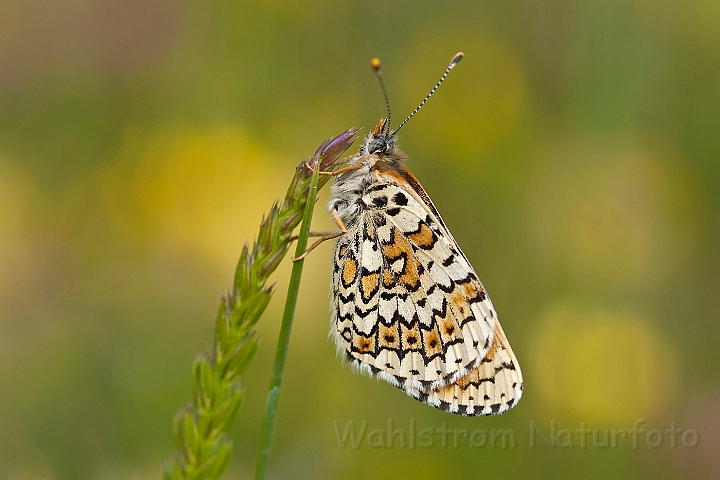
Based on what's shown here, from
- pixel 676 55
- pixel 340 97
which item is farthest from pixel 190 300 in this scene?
pixel 676 55

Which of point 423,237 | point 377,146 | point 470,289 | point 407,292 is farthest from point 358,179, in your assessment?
point 470,289

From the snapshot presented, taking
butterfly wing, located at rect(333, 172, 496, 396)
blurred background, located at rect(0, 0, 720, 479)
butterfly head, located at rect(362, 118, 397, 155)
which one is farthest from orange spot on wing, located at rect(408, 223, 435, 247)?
blurred background, located at rect(0, 0, 720, 479)

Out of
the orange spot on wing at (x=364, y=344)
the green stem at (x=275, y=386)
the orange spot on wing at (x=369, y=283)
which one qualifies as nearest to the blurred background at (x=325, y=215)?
the orange spot on wing at (x=364, y=344)

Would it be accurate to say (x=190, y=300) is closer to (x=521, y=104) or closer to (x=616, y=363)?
(x=616, y=363)

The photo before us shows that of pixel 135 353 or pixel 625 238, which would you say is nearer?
pixel 135 353

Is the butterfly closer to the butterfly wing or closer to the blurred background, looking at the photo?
the butterfly wing

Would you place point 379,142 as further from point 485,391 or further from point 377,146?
point 485,391

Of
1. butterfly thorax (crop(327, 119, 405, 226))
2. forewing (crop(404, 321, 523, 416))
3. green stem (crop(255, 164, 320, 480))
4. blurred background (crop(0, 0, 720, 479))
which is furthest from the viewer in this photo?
blurred background (crop(0, 0, 720, 479))
